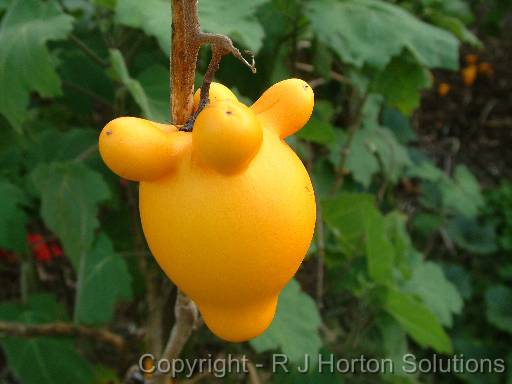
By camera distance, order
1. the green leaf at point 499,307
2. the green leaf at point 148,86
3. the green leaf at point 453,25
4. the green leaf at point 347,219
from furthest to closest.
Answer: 1. the green leaf at point 499,307
2. the green leaf at point 453,25
3. the green leaf at point 347,219
4. the green leaf at point 148,86

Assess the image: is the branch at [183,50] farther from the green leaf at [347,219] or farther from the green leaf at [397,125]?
the green leaf at [397,125]

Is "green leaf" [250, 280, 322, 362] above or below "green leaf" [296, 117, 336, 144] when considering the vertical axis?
below

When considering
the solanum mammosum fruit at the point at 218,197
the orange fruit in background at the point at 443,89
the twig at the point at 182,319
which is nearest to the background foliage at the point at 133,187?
the twig at the point at 182,319

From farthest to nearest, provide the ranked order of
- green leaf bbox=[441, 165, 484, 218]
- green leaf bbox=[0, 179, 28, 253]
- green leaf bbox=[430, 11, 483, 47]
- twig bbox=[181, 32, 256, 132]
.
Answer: green leaf bbox=[441, 165, 484, 218] < green leaf bbox=[430, 11, 483, 47] < green leaf bbox=[0, 179, 28, 253] < twig bbox=[181, 32, 256, 132]

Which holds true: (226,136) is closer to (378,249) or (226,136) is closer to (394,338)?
(378,249)

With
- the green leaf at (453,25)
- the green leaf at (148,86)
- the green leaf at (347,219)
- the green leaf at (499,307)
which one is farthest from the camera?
the green leaf at (499,307)

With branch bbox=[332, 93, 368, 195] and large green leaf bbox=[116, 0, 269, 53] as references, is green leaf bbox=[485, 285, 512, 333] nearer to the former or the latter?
branch bbox=[332, 93, 368, 195]

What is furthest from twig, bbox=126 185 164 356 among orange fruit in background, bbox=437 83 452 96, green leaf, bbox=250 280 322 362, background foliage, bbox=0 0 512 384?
orange fruit in background, bbox=437 83 452 96
